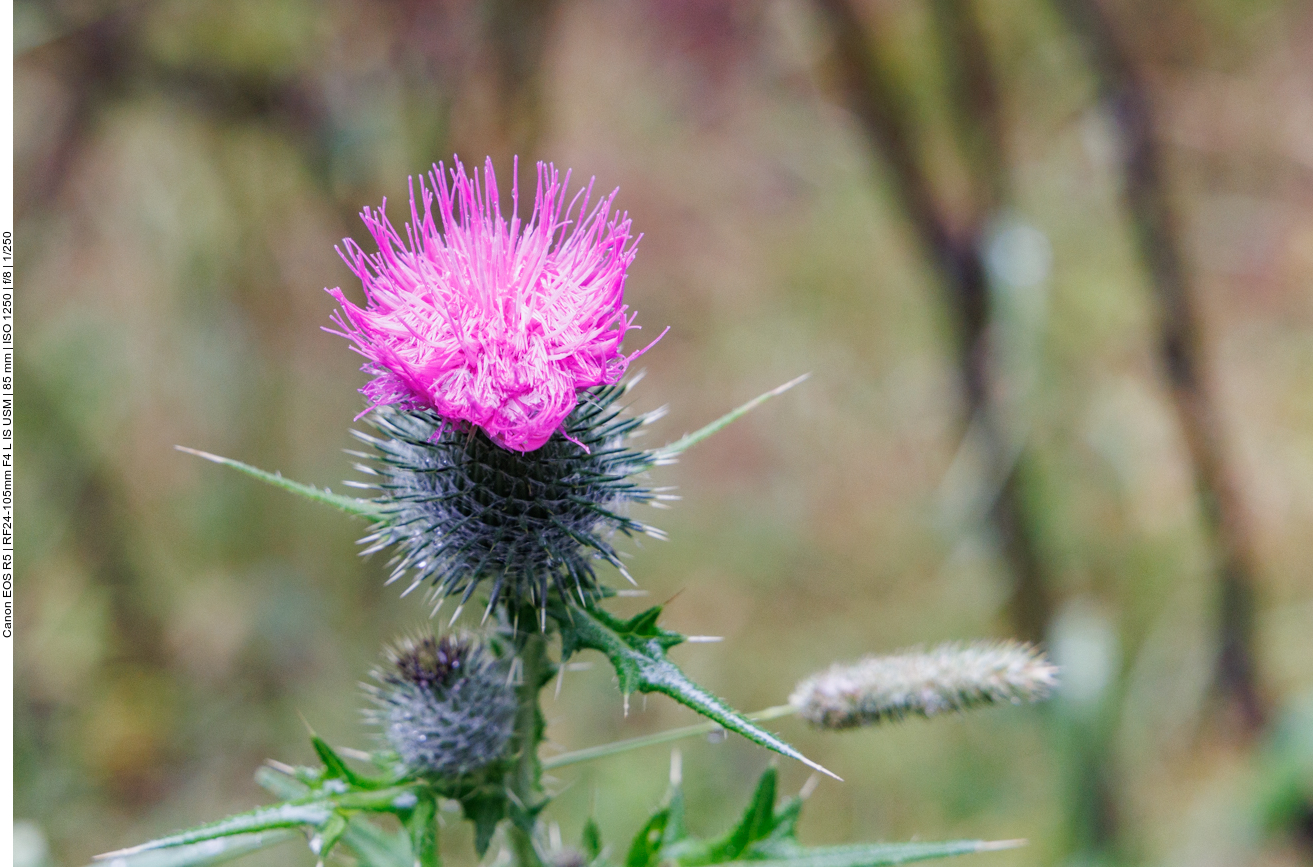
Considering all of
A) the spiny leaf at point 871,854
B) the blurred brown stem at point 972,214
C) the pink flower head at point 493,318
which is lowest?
the spiny leaf at point 871,854

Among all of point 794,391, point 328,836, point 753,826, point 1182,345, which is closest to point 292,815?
point 328,836

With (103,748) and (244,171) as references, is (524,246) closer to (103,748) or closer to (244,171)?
(244,171)

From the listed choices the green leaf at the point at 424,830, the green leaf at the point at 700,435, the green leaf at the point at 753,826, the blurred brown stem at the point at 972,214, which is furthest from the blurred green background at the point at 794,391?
the green leaf at the point at 424,830

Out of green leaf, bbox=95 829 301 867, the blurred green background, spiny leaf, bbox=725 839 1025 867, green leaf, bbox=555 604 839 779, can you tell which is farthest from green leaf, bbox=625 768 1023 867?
the blurred green background

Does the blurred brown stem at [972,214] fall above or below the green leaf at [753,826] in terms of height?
above

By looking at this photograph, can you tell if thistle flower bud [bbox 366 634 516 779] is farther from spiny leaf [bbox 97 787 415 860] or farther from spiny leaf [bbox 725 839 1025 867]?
spiny leaf [bbox 725 839 1025 867]

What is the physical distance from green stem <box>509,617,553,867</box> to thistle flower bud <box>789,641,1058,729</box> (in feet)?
1.71

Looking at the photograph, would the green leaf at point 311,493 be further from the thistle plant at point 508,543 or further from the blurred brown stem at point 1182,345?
the blurred brown stem at point 1182,345

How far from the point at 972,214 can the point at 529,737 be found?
280cm

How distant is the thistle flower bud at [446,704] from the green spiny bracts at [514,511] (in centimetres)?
15

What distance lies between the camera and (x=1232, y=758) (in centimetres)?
388

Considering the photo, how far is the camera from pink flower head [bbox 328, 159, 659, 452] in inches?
62.8

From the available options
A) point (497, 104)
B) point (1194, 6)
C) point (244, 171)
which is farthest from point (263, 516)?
point (1194, 6)

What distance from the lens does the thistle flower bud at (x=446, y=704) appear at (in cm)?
178
